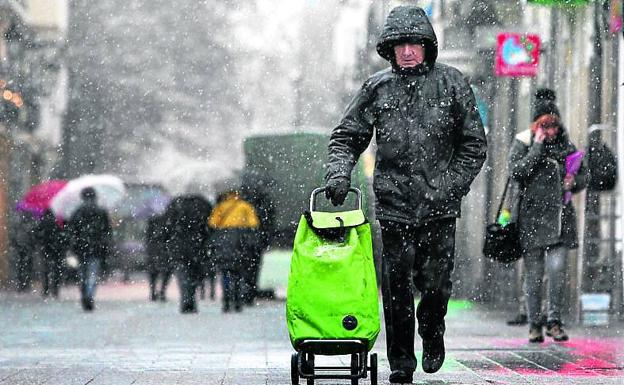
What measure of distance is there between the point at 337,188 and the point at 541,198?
427cm

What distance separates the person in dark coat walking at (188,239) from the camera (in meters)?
20.0

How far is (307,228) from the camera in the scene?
7734mm

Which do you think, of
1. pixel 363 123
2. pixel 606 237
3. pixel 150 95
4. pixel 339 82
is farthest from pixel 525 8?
pixel 339 82

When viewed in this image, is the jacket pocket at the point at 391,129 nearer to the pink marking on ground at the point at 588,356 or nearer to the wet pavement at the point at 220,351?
the wet pavement at the point at 220,351

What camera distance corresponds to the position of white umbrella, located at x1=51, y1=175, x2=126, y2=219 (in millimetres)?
28656

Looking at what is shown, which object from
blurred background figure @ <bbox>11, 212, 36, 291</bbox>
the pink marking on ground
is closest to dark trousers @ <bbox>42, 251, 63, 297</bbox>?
blurred background figure @ <bbox>11, 212, 36, 291</bbox>

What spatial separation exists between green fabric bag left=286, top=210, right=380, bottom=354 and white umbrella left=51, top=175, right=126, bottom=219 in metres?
20.6

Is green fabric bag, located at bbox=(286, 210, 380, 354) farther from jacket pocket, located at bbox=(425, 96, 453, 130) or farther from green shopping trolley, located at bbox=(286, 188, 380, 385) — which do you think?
jacket pocket, located at bbox=(425, 96, 453, 130)

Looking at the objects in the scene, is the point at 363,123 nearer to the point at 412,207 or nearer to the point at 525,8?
the point at 412,207

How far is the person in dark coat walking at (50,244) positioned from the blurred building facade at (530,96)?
23.6 feet

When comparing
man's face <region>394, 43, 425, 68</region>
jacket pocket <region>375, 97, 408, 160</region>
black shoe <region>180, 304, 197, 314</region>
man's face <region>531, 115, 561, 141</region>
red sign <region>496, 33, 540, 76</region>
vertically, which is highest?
red sign <region>496, 33, 540, 76</region>

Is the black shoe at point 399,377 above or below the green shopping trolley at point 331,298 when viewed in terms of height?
below

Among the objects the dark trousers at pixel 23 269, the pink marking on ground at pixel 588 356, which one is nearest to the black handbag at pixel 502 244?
the pink marking on ground at pixel 588 356

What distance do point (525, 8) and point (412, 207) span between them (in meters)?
12.9
